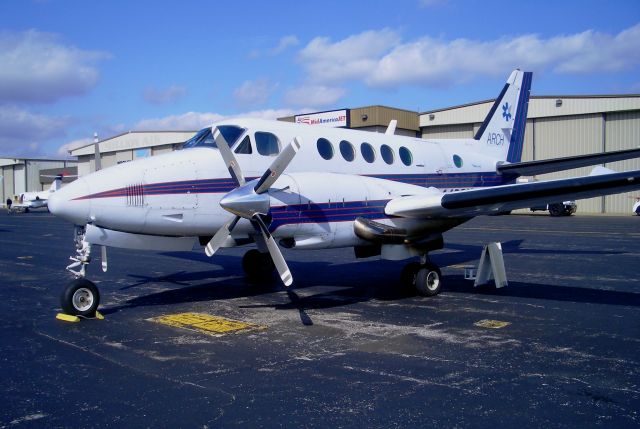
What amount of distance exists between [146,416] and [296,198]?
5196 mm

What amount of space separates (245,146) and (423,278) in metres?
4.38

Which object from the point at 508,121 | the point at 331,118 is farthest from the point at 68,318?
the point at 331,118

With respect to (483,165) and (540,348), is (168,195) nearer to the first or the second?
(540,348)

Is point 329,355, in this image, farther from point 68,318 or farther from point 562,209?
point 562,209

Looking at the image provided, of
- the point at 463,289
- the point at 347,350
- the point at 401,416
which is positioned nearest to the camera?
the point at 401,416

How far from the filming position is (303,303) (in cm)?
1054

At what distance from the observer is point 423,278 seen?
11.2m

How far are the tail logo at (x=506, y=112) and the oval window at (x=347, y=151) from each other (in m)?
7.15

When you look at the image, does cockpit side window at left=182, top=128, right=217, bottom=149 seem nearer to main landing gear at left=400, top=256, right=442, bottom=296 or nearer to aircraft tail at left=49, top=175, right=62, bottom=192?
aircraft tail at left=49, top=175, right=62, bottom=192

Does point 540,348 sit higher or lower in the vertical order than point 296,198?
lower

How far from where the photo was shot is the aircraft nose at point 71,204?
28.2ft

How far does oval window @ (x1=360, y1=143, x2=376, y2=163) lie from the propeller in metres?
3.19

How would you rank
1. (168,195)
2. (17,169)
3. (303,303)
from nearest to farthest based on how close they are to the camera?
(168,195) → (303,303) → (17,169)

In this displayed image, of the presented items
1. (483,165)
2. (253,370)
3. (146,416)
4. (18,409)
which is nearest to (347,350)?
(253,370)
